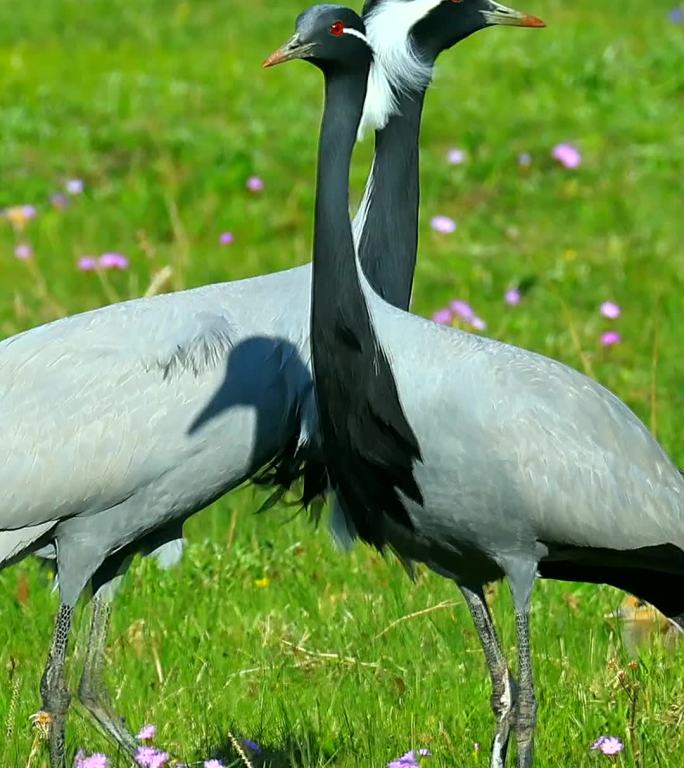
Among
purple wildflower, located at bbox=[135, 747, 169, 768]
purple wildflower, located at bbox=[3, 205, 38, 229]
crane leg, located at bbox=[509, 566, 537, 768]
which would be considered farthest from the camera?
purple wildflower, located at bbox=[3, 205, 38, 229]

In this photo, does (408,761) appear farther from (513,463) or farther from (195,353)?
(195,353)

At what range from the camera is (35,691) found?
218 inches

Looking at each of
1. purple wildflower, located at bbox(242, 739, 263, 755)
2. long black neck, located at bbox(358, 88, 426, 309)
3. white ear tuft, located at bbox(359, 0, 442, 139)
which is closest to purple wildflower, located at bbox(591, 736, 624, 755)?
purple wildflower, located at bbox(242, 739, 263, 755)

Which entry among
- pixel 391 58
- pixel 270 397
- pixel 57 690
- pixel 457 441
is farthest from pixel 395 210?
pixel 57 690

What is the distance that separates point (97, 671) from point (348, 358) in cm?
147

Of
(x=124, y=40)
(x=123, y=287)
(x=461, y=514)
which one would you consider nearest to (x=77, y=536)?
(x=461, y=514)

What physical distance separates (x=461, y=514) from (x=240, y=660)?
1356 millimetres

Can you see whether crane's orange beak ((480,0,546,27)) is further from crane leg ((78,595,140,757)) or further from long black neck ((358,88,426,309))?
crane leg ((78,595,140,757))

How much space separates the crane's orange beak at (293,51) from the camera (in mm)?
4582

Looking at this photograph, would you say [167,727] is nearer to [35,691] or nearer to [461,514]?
[35,691]

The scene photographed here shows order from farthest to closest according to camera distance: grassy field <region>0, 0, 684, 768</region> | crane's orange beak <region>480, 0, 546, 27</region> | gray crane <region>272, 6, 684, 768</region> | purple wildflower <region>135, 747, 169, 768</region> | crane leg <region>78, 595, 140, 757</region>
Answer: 1. crane's orange beak <region>480, 0, 546, 27</region>
2. crane leg <region>78, 595, 140, 757</region>
3. grassy field <region>0, 0, 684, 768</region>
4. gray crane <region>272, 6, 684, 768</region>
5. purple wildflower <region>135, 747, 169, 768</region>

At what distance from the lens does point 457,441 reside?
466cm

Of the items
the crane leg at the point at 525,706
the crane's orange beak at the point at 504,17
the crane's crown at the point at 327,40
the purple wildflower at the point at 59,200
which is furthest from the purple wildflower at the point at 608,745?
the purple wildflower at the point at 59,200

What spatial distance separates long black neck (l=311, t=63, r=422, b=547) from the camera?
458cm
